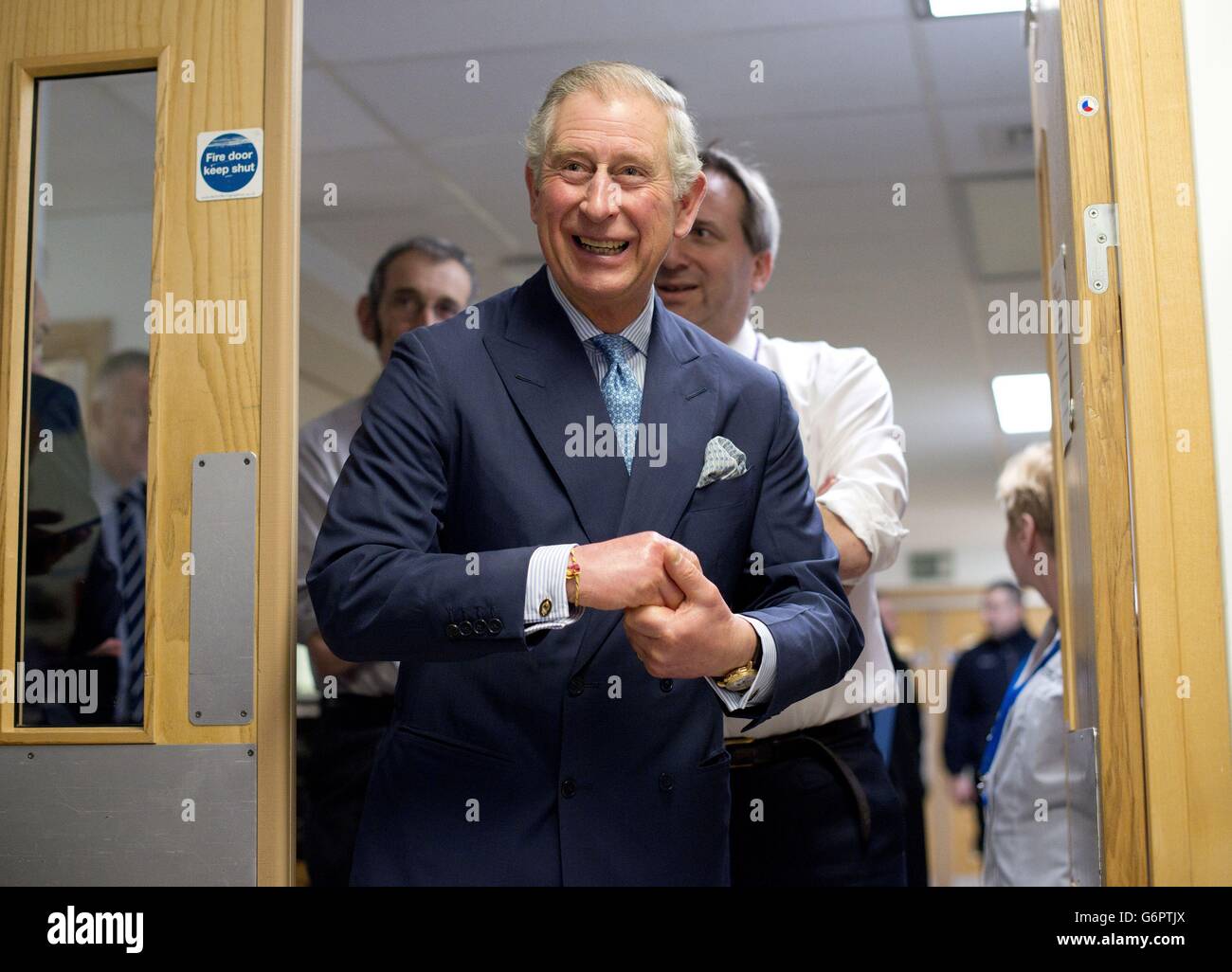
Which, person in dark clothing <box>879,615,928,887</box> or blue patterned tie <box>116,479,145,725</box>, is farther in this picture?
person in dark clothing <box>879,615,928,887</box>

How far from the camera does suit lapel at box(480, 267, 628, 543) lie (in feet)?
5.84

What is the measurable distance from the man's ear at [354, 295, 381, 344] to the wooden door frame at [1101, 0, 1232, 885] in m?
2.06

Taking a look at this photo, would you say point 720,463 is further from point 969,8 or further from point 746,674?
point 969,8

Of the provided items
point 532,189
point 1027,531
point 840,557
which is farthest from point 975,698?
point 532,189

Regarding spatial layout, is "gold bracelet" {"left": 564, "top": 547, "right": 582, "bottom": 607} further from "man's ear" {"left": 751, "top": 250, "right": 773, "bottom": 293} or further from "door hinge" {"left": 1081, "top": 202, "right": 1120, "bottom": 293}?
"man's ear" {"left": 751, "top": 250, "right": 773, "bottom": 293}

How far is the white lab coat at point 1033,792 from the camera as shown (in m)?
2.57

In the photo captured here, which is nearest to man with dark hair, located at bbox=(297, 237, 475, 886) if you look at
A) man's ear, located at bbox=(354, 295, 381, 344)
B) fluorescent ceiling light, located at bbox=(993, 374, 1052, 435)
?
man's ear, located at bbox=(354, 295, 381, 344)

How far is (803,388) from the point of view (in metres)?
2.53

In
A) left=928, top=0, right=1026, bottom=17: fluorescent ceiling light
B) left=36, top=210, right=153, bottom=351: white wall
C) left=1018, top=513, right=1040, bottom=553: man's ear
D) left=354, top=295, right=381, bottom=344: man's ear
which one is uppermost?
left=928, top=0, right=1026, bottom=17: fluorescent ceiling light

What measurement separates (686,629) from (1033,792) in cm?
135

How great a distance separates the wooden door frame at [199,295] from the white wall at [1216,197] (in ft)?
4.01

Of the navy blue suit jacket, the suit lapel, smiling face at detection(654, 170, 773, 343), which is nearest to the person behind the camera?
the navy blue suit jacket

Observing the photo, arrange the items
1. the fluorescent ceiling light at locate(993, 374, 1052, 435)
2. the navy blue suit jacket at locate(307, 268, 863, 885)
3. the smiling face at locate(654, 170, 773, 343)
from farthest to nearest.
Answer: the fluorescent ceiling light at locate(993, 374, 1052, 435)
the smiling face at locate(654, 170, 773, 343)
the navy blue suit jacket at locate(307, 268, 863, 885)
